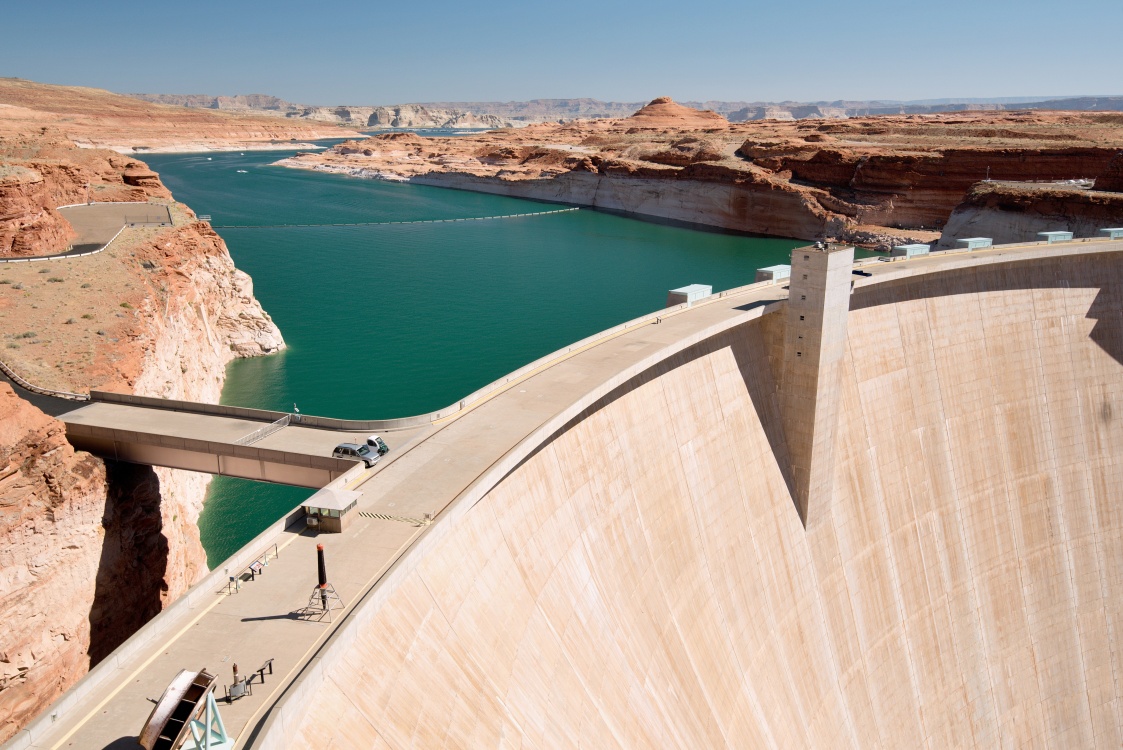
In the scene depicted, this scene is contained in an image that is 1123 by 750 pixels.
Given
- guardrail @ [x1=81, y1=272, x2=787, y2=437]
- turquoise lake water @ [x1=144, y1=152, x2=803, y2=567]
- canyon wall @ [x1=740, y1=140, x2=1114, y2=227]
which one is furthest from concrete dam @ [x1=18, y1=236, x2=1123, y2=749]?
canyon wall @ [x1=740, y1=140, x2=1114, y2=227]

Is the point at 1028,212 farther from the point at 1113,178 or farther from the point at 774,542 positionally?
the point at 774,542

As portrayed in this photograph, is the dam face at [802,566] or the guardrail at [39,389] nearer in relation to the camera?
the dam face at [802,566]

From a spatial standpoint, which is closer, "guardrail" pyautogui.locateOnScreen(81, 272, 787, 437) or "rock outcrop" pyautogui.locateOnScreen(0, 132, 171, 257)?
"guardrail" pyautogui.locateOnScreen(81, 272, 787, 437)

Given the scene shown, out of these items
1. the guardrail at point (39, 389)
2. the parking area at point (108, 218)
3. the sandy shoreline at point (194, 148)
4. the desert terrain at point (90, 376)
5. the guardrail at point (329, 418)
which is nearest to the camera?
the desert terrain at point (90, 376)

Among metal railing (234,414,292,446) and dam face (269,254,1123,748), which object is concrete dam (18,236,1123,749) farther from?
metal railing (234,414,292,446)

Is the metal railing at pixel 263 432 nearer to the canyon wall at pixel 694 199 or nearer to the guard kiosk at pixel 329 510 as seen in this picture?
the guard kiosk at pixel 329 510

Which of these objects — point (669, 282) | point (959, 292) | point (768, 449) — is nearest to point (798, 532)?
point (768, 449)

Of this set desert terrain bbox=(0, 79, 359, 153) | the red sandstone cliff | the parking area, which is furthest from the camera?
desert terrain bbox=(0, 79, 359, 153)

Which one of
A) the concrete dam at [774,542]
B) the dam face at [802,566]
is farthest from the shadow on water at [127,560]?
the dam face at [802,566]
